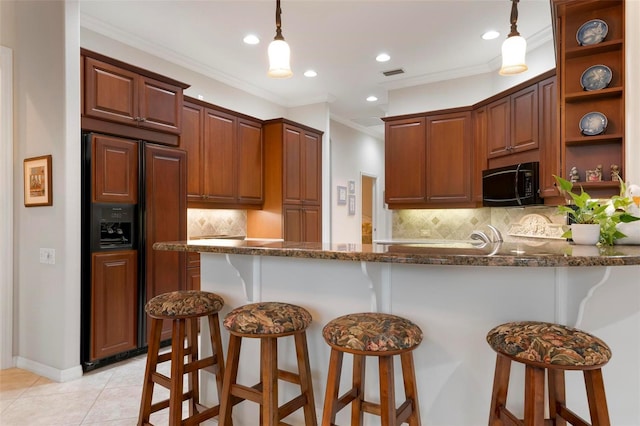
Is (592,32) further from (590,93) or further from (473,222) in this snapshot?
(473,222)

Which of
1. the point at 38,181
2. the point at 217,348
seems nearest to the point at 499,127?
the point at 217,348

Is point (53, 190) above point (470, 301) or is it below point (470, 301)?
above

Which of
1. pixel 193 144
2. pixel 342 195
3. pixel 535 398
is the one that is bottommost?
pixel 535 398

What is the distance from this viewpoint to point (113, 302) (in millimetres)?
3031

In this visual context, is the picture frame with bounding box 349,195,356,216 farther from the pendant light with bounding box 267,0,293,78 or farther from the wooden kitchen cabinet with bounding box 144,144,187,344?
the pendant light with bounding box 267,0,293,78

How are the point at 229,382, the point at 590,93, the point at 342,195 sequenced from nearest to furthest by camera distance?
the point at 229,382 → the point at 590,93 → the point at 342,195

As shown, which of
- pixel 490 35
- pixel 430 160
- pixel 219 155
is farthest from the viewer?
pixel 430 160

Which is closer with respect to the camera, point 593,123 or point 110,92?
point 593,123

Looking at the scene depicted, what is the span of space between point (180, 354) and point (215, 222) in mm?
3039

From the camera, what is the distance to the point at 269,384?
1584mm

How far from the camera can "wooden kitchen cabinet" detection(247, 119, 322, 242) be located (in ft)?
16.3

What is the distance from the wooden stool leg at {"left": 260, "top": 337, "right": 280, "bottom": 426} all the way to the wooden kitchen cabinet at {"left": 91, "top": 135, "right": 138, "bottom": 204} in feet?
6.88

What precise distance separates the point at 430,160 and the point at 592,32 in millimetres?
2217

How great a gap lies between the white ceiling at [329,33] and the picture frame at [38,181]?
1392mm
